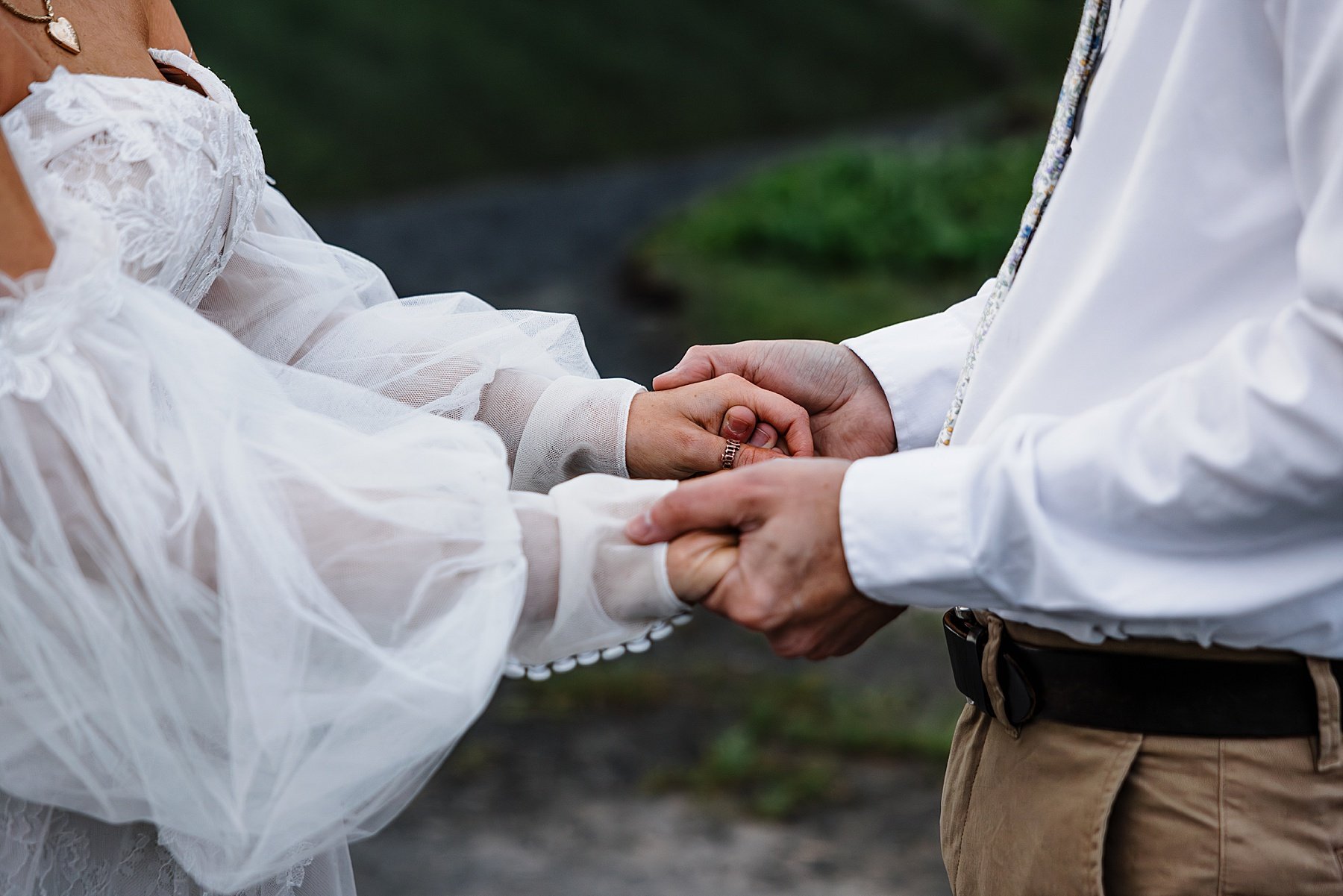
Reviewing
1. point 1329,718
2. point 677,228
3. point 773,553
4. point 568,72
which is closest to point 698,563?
point 773,553

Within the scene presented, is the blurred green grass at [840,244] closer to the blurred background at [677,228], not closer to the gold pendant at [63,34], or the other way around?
the blurred background at [677,228]

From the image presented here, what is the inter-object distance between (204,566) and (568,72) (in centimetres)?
1274

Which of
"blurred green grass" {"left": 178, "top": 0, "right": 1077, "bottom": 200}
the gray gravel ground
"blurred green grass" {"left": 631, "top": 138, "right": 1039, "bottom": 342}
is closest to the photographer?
the gray gravel ground

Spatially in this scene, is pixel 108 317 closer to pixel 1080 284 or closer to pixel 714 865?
pixel 1080 284

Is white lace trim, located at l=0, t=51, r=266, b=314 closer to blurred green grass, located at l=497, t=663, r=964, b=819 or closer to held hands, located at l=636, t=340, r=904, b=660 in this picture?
held hands, located at l=636, t=340, r=904, b=660

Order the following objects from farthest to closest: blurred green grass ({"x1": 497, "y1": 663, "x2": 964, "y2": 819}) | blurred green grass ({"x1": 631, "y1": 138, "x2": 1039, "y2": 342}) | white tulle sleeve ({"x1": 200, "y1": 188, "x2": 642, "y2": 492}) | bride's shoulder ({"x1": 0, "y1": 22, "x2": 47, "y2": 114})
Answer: blurred green grass ({"x1": 631, "y1": 138, "x2": 1039, "y2": 342}), blurred green grass ({"x1": 497, "y1": 663, "x2": 964, "y2": 819}), white tulle sleeve ({"x1": 200, "y1": 188, "x2": 642, "y2": 492}), bride's shoulder ({"x1": 0, "y1": 22, "x2": 47, "y2": 114})

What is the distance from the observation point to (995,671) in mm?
1619

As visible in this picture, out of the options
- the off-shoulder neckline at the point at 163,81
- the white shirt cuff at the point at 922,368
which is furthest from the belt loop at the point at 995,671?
the off-shoulder neckline at the point at 163,81

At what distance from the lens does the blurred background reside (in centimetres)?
369

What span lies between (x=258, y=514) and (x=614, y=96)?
40.7 feet

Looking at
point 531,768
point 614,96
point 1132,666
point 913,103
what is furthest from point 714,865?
point 913,103

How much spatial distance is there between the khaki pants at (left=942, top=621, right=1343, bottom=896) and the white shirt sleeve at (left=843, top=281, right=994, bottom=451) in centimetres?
55

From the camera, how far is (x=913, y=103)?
14398 mm

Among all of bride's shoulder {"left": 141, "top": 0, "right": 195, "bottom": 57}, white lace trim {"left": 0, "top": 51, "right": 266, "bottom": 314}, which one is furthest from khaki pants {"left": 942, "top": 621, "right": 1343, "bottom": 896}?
bride's shoulder {"left": 141, "top": 0, "right": 195, "bottom": 57}
